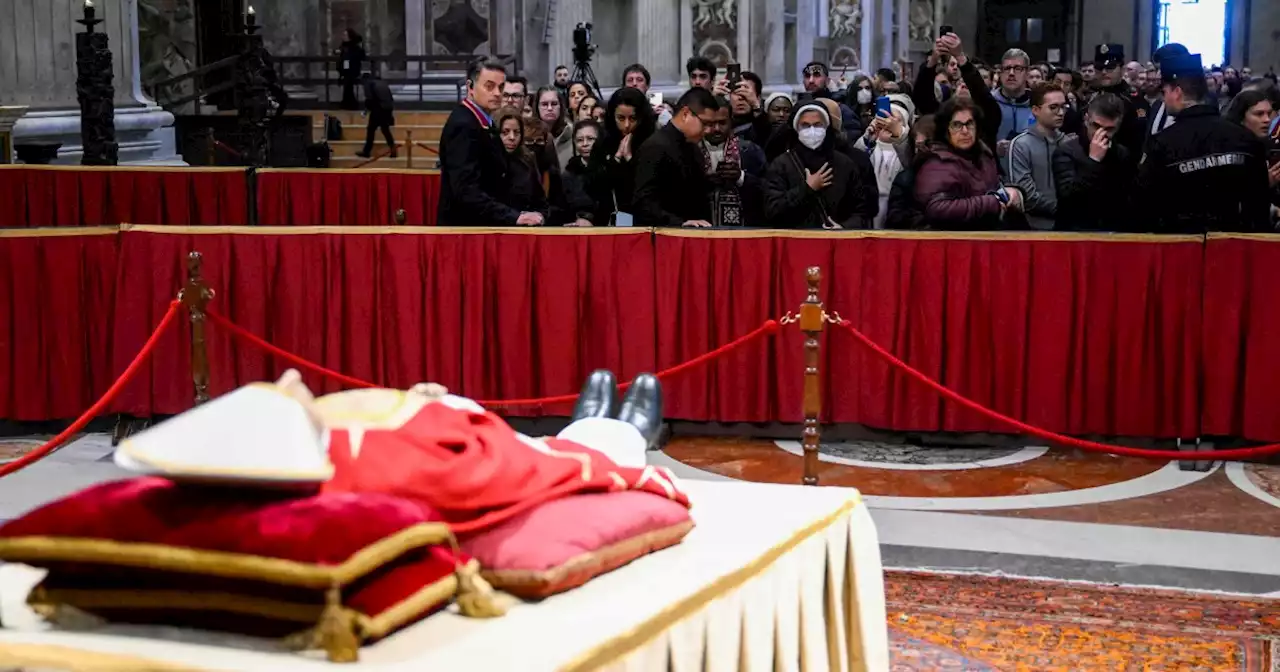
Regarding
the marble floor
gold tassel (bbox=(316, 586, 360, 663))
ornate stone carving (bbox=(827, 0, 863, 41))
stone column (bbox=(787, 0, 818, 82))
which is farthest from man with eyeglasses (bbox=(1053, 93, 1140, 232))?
ornate stone carving (bbox=(827, 0, 863, 41))

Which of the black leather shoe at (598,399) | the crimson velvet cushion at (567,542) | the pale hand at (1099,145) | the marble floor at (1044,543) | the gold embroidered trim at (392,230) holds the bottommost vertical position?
the marble floor at (1044,543)

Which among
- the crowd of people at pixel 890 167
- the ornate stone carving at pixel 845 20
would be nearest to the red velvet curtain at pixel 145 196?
the crowd of people at pixel 890 167

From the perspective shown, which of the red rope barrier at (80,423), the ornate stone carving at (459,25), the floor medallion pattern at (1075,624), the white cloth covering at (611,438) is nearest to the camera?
the white cloth covering at (611,438)

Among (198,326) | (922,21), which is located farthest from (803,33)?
(198,326)

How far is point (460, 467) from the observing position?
10.8 ft

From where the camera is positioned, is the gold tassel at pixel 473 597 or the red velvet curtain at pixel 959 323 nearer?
the gold tassel at pixel 473 597

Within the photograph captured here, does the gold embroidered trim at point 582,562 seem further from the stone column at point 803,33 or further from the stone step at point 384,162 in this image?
the stone column at point 803,33

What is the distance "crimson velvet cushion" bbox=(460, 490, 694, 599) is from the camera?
3.29 metres

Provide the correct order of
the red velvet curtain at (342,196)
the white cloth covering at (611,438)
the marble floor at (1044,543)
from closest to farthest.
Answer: the white cloth covering at (611,438) → the marble floor at (1044,543) → the red velvet curtain at (342,196)

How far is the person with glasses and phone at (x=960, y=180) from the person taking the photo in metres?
8.90

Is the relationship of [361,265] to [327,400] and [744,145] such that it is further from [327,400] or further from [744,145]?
[327,400]

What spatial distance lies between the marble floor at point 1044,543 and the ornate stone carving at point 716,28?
16.8 m

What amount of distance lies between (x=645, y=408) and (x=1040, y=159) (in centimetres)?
555

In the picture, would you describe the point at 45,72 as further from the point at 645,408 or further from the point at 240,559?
the point at 240,559
